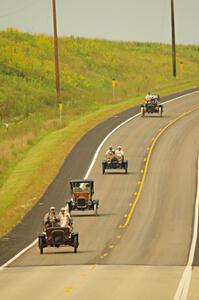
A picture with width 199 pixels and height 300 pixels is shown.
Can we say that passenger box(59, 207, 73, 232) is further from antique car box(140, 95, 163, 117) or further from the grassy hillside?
antique car box(140, 95, 163, 117)

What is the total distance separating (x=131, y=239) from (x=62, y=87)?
203ft

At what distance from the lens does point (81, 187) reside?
141 feet

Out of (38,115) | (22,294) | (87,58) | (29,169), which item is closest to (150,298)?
(22,294)

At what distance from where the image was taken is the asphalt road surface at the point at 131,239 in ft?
79.6

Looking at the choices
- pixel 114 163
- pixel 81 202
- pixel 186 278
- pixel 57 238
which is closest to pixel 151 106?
pixel 114 163

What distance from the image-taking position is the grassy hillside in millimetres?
58556

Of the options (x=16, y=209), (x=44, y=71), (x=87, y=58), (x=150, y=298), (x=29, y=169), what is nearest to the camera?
(x=150, y=298)

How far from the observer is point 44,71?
341ft

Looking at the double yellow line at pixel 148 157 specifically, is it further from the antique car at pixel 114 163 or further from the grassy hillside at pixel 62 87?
the grassy hillside at pixel 62 87

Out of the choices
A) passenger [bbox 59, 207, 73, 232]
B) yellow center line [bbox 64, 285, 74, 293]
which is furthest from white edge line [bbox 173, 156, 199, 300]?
passenger [bbox 59, 207, 73, 232]

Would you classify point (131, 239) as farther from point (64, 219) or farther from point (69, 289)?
point (69, 289)

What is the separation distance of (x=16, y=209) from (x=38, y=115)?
124 feet

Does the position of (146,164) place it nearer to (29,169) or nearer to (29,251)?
(29,169)

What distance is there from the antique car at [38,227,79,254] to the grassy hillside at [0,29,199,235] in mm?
7308
